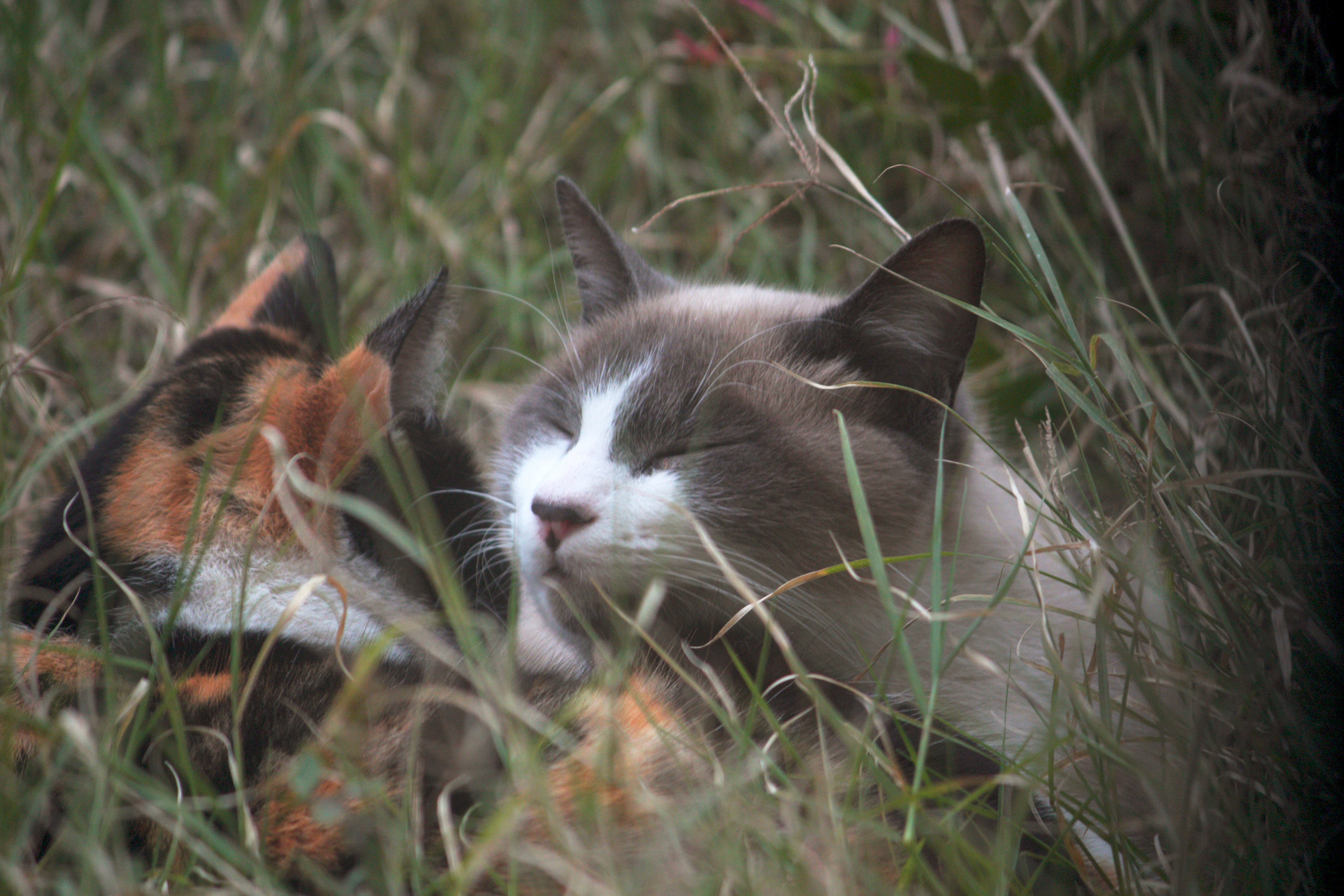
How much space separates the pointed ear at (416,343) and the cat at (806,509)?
7.5 inches

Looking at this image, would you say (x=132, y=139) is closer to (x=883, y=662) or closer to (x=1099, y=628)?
(x=883, y=662)

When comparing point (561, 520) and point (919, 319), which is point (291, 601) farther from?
point (919, 319)

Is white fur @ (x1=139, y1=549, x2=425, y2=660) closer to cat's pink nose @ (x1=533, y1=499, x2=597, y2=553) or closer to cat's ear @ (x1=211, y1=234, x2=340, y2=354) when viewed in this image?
cat's pink nose @ (x1=533, y1=499, x2=597, y2=553)

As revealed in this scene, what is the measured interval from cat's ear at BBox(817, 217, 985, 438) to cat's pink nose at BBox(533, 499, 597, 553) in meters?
0.45

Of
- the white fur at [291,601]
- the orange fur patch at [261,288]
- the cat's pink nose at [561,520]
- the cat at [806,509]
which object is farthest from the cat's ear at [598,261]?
the white fur at [291,601]

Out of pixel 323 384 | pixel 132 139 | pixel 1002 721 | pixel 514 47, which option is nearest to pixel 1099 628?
pixel 1002 721

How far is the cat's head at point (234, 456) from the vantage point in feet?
3.64

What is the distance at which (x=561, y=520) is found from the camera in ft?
3.96

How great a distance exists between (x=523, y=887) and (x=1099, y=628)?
655 mm

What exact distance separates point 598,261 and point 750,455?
1.75 ft

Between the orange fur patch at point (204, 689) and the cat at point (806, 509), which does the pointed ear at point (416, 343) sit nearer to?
the cat at point (806, 509)

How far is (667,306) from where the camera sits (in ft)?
5.08

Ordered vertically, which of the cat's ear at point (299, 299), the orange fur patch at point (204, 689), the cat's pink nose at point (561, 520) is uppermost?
the cat's ear at point (299, 299)

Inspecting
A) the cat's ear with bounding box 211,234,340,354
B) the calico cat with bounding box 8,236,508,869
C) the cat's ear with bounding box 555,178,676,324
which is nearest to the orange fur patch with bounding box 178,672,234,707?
the calico cat with bounding box 8,236,508,869
